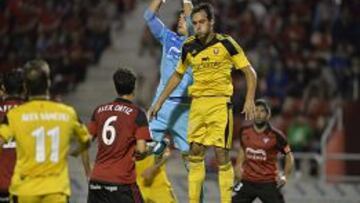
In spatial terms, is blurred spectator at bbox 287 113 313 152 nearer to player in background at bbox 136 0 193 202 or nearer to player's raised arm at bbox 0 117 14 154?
player in background at bbox 136 0 193 202

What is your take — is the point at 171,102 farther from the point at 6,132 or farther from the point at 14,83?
the point at 6,132

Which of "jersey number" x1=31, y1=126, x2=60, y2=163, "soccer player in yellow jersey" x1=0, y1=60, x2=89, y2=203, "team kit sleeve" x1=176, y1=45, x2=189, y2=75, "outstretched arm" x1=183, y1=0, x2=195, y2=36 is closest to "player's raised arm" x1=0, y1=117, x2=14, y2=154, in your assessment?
"soccer player in yellow jersey" x1=0, y1=60, x2=89, y2=203

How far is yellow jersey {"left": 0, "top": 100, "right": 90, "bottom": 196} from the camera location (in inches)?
373

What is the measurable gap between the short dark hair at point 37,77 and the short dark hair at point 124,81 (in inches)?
54.6

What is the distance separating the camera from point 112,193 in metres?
11.0

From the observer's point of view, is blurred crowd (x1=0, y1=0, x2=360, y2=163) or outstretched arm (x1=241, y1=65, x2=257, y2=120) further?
blurred crowd (x1=0, y1=0, x2=360, y2=163)

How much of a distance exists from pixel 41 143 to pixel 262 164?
5.53 meters

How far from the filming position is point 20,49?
25.4 metres

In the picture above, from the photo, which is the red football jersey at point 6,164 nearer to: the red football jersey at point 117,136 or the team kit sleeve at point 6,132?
the red football jersey at point 117,136

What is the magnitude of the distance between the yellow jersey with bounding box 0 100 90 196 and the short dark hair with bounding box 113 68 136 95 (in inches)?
50.6

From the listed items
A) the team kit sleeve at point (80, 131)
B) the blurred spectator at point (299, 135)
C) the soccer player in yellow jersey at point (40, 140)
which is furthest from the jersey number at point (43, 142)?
the blurred spectator at point (299, 135)

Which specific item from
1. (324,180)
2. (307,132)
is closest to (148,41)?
(307,132)

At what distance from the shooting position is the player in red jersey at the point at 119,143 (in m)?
10.8

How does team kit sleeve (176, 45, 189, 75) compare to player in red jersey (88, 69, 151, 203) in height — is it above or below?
above
